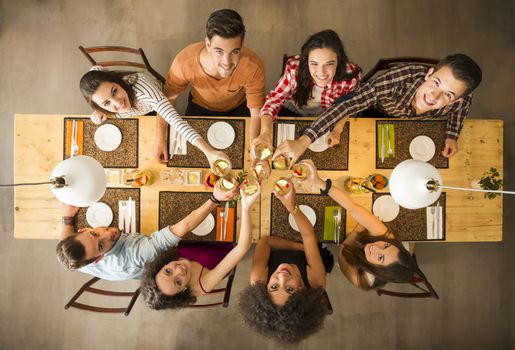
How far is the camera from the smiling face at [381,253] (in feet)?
6.68

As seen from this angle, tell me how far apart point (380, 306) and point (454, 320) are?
71 cm

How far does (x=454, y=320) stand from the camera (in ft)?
10.4

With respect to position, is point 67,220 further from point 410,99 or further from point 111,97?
point 410,99

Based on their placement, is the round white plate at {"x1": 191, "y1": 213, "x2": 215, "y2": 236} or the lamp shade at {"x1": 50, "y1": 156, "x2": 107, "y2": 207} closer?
the lamp shade at {"x1": 50, "y1": 156, "x2": 107, "y2": 207}

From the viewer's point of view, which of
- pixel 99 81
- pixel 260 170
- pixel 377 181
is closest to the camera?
pixel 99 81

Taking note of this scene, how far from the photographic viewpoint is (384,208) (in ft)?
7.49

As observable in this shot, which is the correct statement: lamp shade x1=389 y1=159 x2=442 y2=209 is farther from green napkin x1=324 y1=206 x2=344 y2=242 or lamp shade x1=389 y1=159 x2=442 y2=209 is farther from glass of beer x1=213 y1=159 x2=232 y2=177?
glass of beer x1=213 y1=159 x2=232 y2=177

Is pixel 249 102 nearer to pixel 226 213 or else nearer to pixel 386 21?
pixel 226 213

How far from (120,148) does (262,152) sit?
1.04 meters

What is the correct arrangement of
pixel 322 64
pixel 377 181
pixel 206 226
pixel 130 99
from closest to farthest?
pixel 322 64
pixel 130 99
pixel 377 181
pixel 206 226

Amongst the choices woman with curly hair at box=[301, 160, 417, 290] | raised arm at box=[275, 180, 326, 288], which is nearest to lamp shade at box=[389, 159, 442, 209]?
woman with curly hair at box=[301, 160, 417, 290]

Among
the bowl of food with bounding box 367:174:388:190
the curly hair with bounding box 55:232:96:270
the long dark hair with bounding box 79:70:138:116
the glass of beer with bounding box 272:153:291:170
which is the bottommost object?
the curly hair with bounding box 55:232:96:270

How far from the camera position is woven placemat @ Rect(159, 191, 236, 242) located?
232cm

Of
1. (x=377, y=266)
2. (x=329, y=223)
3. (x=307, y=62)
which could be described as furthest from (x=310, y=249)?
(x=307, y=62)
